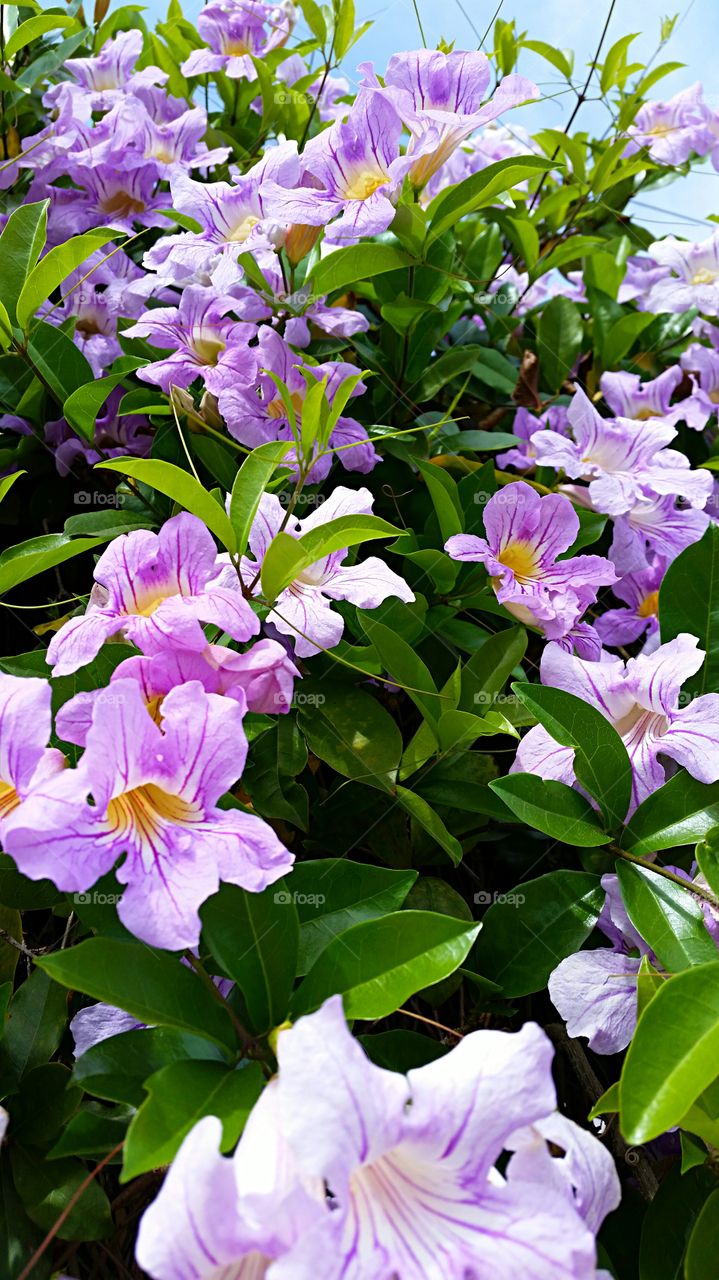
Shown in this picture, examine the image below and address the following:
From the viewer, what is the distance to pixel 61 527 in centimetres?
139

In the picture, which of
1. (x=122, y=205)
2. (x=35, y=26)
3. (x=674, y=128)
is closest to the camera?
(x=35, y=26)

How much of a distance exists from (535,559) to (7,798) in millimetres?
661

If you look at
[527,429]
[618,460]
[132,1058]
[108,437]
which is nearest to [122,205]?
[108,437]

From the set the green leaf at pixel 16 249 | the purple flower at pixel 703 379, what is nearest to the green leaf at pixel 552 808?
the green leaf at pixel 16 249

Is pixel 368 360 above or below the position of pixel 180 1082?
above

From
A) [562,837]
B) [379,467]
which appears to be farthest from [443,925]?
[379,467]

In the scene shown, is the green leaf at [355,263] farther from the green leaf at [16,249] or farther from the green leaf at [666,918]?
the green leaf at [666,918]

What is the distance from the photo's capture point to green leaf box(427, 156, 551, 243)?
1102 millimetres

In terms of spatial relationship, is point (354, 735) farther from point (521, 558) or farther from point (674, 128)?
point (674, 128)

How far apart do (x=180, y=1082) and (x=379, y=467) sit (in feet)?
2.80

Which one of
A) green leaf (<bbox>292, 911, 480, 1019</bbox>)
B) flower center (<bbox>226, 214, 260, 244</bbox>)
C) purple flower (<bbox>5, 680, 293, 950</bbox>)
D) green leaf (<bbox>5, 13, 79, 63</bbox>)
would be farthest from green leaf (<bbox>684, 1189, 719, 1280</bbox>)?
green leaf (<bbox>5, 13, 79, 63</bbox>)

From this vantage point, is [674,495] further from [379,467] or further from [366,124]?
[366,124]

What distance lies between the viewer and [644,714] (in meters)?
0.99

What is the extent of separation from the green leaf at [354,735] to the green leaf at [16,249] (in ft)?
1.88
